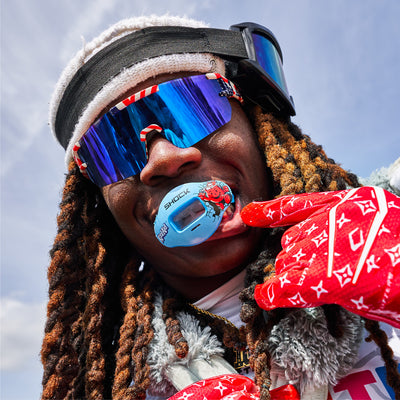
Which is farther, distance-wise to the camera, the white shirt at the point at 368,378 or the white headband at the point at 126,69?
the white headband at the point at 126,69

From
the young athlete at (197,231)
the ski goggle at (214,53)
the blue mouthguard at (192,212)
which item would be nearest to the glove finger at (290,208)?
the young athlete at (197,231)

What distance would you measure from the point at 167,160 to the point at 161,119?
193 millimetres

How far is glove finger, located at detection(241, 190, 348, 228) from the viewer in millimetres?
1104

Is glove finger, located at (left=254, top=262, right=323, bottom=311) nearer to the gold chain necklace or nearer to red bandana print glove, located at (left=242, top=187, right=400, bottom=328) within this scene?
red bandana print glove, located at (left=242, top=187, right=400, bottom=328)

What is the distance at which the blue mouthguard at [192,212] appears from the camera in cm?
139

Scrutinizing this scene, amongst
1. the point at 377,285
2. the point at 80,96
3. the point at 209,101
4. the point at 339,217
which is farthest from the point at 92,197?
the point at 377,285

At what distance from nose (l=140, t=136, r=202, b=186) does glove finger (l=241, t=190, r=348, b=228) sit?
14.2 inches

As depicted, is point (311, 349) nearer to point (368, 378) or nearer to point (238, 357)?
point (368, 378)

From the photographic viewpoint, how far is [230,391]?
1208 millimetres

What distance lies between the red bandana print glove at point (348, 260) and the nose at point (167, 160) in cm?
58

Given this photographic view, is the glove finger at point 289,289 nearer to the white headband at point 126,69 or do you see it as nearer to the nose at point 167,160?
the nose at point 167,160

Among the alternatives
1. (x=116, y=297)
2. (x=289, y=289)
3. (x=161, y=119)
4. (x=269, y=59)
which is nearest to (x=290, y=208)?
(x=289, y=289)

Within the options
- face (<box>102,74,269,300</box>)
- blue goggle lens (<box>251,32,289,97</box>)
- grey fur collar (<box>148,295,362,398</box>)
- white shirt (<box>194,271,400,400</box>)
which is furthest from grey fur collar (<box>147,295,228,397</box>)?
blue goggle lens (<box>251,32,289,97</box>)

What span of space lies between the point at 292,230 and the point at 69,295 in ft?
3.75
